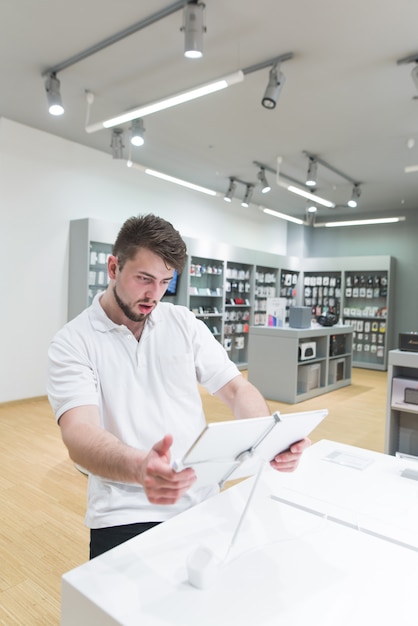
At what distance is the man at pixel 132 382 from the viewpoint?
51.7 inches

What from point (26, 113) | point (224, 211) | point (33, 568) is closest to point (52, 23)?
point (26, 113)

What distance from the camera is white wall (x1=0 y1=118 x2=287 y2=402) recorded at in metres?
5.64

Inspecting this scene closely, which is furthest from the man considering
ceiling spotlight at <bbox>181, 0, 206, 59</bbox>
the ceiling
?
the ceiling

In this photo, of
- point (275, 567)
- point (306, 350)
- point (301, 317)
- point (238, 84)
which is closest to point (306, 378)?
point (306, 350)

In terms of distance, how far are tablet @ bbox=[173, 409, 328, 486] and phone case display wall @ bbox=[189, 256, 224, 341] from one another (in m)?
7.06

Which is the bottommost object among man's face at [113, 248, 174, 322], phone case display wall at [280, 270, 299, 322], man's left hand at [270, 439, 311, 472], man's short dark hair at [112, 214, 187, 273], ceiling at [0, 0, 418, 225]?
man's left hand at [270, 439, 311, 472]

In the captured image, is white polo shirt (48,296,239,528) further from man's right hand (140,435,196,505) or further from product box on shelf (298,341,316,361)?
product box on shelf (298,341,316,361)

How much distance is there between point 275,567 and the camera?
1.02m

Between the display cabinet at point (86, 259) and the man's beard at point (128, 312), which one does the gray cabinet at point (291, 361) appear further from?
the man's beard at point (128, 312)

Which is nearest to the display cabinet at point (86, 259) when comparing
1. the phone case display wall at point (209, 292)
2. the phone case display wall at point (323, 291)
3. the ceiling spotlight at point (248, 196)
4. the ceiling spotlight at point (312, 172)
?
the phone case display wall at point (209, 292)

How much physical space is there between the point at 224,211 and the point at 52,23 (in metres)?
5.91

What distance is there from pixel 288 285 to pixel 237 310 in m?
2.17

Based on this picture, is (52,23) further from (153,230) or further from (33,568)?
(33,568)

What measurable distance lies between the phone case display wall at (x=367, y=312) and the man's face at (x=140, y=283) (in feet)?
30.5
